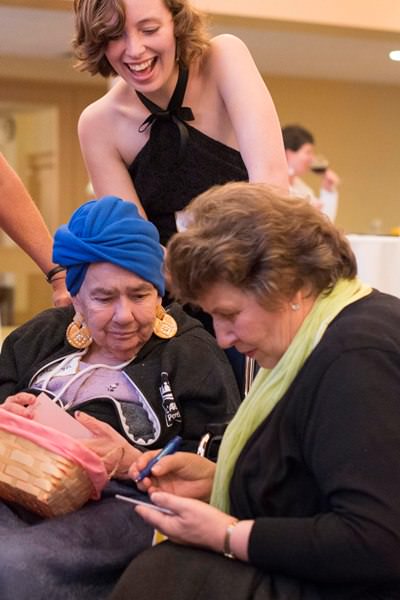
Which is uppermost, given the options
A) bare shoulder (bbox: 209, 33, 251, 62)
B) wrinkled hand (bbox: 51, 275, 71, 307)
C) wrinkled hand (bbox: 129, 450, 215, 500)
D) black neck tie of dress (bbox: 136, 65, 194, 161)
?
bare shoulder (bbox: 209, 33, 251, 62)

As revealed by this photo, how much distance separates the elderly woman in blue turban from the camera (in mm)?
1647

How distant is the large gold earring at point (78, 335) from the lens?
6.36 ft

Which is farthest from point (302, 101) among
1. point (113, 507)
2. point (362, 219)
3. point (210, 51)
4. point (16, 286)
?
point (113, 507)

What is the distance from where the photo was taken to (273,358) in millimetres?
1349

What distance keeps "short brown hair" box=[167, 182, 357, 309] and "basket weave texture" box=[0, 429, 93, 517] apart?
0.42 meters

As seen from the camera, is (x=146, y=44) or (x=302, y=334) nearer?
(x=302, y=334)

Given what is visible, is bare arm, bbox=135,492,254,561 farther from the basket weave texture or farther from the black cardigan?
the basket weave texture

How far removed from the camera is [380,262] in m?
4.48

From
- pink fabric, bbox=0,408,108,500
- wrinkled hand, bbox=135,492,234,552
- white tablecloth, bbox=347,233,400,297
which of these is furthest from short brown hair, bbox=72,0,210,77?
white tablecloth, bbox=347,233,400,297

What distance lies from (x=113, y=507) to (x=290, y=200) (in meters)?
0.70

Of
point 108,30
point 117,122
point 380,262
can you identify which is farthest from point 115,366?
point 380,262

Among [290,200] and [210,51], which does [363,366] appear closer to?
[290,200]

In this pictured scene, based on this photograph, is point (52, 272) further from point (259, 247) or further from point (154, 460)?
point (259, 247)

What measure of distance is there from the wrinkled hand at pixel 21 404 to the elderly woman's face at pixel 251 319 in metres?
0.50
